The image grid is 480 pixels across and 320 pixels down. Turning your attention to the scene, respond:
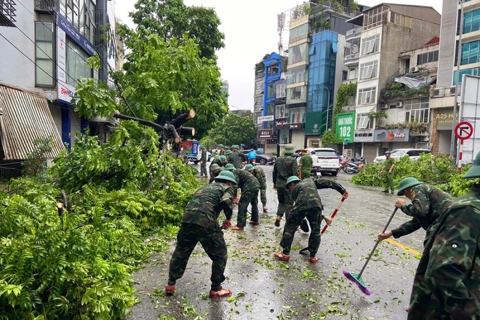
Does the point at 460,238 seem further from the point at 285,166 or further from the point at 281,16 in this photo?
the point at 281,16

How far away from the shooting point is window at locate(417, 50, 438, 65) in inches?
1147

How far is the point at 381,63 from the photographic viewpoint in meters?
32.3

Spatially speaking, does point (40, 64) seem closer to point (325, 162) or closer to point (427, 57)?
point (325, 162)

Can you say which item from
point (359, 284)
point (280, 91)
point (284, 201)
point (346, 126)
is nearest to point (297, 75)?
point (280, 91)

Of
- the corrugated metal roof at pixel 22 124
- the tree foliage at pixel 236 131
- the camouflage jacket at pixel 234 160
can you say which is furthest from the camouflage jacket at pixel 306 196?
the tree foliage at pixel 236 131

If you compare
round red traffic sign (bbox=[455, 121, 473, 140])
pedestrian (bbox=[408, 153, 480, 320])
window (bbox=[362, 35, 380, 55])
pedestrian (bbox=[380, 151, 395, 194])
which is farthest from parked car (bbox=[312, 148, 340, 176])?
pedestrian (bbox=[408, 153, 480, 320])

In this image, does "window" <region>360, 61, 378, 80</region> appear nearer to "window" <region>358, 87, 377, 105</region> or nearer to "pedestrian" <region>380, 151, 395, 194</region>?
"window" <region>358, 87, 377, 105</region>

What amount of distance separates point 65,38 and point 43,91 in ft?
8.42

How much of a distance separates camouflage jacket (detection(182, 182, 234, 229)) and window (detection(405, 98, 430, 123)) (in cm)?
2830

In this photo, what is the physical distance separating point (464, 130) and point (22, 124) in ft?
43.7

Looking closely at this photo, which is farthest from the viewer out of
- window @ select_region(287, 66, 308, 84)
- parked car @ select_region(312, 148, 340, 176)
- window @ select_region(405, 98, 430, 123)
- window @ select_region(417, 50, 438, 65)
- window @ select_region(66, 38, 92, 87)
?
window @ select_region(287, 66, 308, 84)

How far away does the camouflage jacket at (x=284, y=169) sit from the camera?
8.09 metres

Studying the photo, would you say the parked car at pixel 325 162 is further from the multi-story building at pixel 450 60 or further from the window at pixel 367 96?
the window at pixel 367 96

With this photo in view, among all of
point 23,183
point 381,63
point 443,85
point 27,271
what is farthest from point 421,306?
point 381,63
